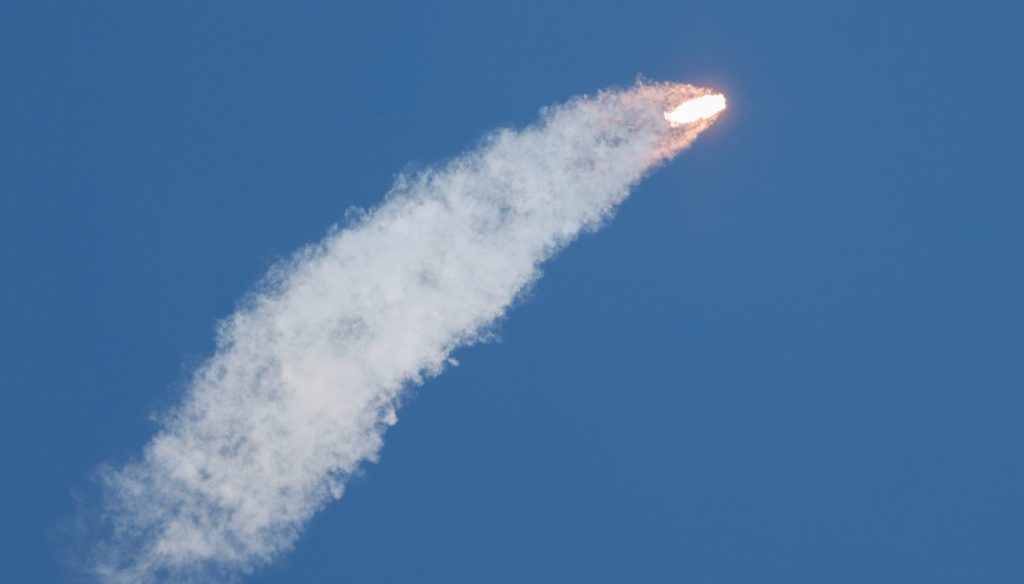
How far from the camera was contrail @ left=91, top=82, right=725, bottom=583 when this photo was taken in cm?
776

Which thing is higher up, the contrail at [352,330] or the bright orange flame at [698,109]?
the bright orange flame at [698,109]

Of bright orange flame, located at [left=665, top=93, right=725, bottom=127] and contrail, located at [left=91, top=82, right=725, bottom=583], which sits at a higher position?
bright orange flame, located at [left=665, top=93, right=725, bottom=127]

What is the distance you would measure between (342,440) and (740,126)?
15.1 feet

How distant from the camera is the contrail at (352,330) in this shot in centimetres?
776

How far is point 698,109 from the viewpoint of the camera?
7.84m

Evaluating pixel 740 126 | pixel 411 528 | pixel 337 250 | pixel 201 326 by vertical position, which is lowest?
pixel 411 528

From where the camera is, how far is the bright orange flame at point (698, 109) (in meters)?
7.83

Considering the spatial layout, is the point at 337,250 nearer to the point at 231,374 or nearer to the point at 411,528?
the point at 231,374

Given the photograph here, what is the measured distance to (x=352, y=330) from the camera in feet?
25.8

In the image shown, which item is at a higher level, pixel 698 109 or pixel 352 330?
pixel 698 109

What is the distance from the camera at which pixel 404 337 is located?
785cm

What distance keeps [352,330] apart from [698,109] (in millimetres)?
3742

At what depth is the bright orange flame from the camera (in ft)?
25.7

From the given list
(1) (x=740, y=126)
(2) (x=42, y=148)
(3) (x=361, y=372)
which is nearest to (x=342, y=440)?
(3) (x=361, y=372)
